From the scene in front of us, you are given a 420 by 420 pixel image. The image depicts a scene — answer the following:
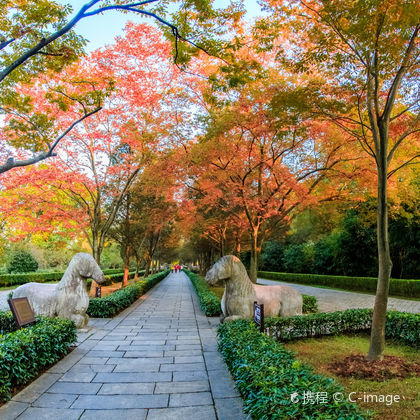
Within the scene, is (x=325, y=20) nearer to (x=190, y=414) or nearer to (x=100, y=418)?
(x=190, y=414)

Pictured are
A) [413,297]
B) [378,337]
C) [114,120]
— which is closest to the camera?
[378,337]

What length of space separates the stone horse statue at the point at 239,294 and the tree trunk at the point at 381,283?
2260 millimetres

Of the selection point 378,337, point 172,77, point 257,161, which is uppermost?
point 172,77

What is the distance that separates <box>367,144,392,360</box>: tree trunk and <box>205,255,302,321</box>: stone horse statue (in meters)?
2.26

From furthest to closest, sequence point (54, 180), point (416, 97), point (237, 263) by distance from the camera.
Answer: point (54, 180) → point (237, 263) → point (416, 97)

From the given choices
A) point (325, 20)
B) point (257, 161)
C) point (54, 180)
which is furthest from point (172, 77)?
point (325, 20)

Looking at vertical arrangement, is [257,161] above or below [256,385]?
above

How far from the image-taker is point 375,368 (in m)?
4.01

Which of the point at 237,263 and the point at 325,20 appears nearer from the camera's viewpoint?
the point at 325,20

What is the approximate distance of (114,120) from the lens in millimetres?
11305

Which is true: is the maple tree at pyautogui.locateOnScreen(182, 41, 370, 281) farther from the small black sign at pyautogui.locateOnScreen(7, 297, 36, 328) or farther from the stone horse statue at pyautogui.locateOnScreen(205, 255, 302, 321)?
the small black sign at pyautogui.locateOnScreen(7, 297, 36, 328)

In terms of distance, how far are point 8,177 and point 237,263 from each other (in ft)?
28.6

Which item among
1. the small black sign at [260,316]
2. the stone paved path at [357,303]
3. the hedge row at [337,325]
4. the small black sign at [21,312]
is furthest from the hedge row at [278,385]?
the stone paved path at [357,303]

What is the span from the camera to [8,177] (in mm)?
10031
